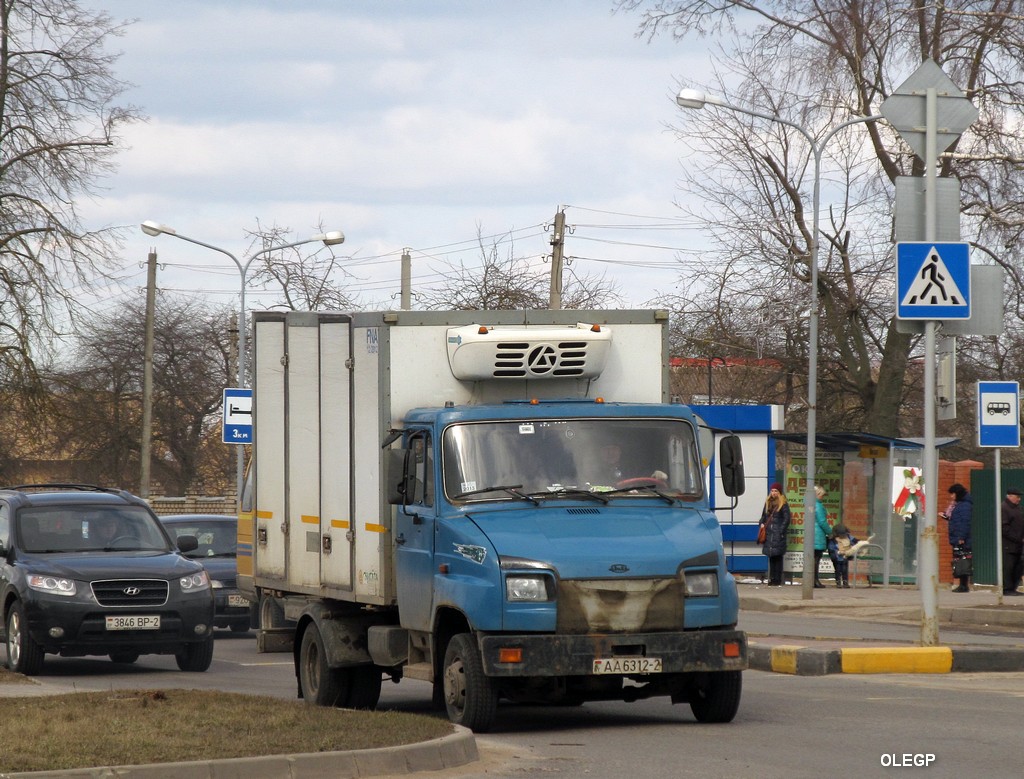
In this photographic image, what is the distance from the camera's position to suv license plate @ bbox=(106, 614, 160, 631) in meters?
16.0

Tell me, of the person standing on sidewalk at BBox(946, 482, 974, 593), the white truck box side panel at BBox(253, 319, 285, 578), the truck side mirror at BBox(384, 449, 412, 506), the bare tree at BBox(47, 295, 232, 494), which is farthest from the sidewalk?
the bare tree at BBox(47, 295, 232, 494)

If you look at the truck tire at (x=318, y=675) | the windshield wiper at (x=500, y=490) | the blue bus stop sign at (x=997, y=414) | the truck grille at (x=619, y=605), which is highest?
the blue bus stop sign at (x=997, y=414)

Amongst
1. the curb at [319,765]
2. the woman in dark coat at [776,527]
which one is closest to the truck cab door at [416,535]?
the curb at [319,765]

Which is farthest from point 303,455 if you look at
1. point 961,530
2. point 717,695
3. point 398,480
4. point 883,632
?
point 961,530

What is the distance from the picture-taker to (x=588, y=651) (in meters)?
10.1

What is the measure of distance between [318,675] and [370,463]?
1.80 metres

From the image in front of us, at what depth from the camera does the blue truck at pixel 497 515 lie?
10195 mm

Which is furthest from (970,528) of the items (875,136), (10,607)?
(10,607)

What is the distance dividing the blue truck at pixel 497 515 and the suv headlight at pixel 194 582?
3532 mm

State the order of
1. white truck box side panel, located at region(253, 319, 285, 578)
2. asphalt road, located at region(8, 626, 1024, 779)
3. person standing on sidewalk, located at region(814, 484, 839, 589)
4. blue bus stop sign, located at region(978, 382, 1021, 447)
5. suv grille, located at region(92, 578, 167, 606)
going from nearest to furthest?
1. asphalt road, located at region(8, 626, 1024, 779)
2. white truck box side panel, located at region(253, 319, 285, 578)
3. suv grille, located at region(92, 578, 167, 606)
4. blue bus stop sign, located at region(978, 382, 1021, 447)
5. person standing on sidewalk, located at region(814, 484, 839, 589)

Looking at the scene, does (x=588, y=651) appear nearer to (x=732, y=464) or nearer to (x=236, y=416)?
(x=732, y=464)

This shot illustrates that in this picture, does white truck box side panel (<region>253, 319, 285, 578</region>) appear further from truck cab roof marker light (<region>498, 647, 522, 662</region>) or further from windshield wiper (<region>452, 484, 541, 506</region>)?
truck cab roof marker light (<region>498, 647, 522, 662</region>)

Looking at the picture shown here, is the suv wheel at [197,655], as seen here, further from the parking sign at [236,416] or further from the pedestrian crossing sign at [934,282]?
the parking sign at [236,416]

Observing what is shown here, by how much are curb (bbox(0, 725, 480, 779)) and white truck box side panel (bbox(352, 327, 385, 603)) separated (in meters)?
2.26
